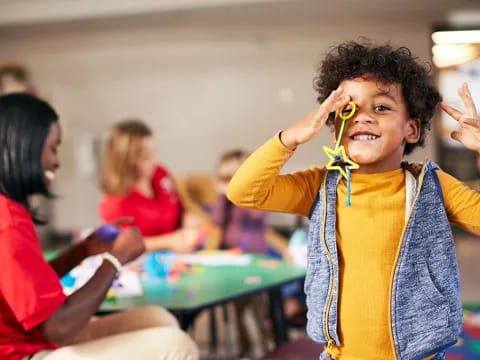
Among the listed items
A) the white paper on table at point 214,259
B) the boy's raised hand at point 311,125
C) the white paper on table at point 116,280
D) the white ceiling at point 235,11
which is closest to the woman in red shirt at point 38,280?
the white paper on table at point 116,280

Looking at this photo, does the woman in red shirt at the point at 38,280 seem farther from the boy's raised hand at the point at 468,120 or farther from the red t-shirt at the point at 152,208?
the red t-shirt at the point at 152,208

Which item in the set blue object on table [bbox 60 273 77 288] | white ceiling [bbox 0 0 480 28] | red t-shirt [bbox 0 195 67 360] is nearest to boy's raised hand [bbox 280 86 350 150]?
red t-shirt [bbox 0 195 67 360]

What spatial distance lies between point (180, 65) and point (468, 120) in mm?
5483

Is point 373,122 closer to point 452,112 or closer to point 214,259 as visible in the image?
point 452,112

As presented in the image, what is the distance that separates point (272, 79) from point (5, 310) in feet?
16.8

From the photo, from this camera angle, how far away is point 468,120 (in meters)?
1.34

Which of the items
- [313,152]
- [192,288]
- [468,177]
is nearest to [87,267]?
[192,288]

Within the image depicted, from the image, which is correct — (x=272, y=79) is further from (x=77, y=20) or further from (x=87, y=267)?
(x=87, y=267)

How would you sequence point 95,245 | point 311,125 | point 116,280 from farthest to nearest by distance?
point 116,280 < point 95,245 < point 311,125

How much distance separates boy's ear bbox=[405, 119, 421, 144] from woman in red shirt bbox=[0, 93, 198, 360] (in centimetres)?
81

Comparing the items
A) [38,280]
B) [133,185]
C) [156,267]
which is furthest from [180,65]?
[38,280]

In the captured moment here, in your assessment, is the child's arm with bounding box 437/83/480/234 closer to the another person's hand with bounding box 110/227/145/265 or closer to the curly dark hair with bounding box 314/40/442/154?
the curly dark hair with bounding box 314/40/442/154

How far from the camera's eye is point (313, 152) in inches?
234

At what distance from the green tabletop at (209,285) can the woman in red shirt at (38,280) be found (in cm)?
26
